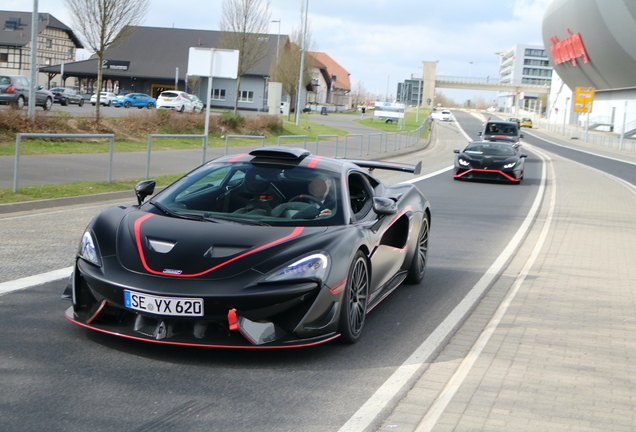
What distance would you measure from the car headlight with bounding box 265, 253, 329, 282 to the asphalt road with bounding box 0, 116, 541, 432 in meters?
0.58

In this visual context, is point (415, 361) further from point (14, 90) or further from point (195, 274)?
point (14, 90)

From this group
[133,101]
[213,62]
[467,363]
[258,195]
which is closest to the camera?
[467,363]

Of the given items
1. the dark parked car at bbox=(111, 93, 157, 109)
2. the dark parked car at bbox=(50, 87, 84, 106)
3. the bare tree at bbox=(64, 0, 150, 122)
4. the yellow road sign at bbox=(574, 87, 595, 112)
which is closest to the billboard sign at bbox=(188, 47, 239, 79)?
the bare tree at bbox=(64, 0, 150, 122)

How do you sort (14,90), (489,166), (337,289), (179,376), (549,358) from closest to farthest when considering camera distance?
(179,376) < (337,289) < (549,358) < (489,166) < (14,90)

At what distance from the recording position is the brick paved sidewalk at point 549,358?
3.84 m

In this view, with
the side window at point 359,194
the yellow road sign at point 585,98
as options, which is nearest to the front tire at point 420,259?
the side window at point 359,194

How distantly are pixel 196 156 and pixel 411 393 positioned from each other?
18.7 m

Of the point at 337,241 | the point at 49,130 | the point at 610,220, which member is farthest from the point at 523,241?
the point at 49,130

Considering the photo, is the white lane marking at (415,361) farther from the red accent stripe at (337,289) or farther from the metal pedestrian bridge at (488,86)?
the metal pedestrian bridge at (488,86)

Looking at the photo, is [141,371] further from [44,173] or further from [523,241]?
[44,173]

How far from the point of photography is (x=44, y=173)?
14836mm

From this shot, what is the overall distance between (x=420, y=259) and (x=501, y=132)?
73.0 feet

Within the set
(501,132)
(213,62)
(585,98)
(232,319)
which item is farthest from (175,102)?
(585,98)

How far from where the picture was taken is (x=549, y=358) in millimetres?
4934
